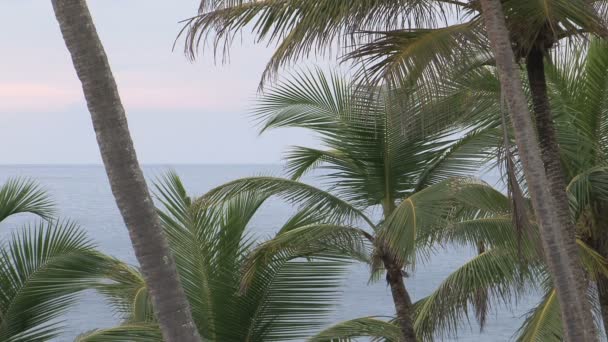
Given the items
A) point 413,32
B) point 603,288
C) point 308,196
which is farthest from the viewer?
point 603,288

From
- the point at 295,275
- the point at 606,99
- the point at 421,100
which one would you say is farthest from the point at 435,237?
the point at 606,99

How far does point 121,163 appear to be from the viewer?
631 cm

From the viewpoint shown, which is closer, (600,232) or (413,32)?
(413,32)

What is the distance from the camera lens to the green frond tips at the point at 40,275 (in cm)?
1059

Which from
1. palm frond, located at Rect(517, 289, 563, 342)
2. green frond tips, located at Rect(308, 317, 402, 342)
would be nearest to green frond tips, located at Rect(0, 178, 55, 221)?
green frond tips, located at Rect(308, 317, 402, 342)

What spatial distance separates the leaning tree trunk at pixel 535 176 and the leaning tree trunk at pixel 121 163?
3182mm

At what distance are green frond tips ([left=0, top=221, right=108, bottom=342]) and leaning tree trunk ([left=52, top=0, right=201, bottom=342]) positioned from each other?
4.36m

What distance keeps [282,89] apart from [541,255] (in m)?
3.89

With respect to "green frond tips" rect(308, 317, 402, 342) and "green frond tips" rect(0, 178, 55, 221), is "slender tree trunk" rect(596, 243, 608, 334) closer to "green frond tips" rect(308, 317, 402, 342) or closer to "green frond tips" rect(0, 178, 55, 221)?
"green frond tips" rect(308, 317, 402, 342)

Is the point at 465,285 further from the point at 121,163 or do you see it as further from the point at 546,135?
the point at 121,163

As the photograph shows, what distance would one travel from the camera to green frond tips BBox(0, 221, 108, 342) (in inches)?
417

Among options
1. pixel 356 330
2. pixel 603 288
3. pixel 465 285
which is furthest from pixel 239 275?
pixel 603 288

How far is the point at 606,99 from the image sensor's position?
47.1 feet

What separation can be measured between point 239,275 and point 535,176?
11.7ft
